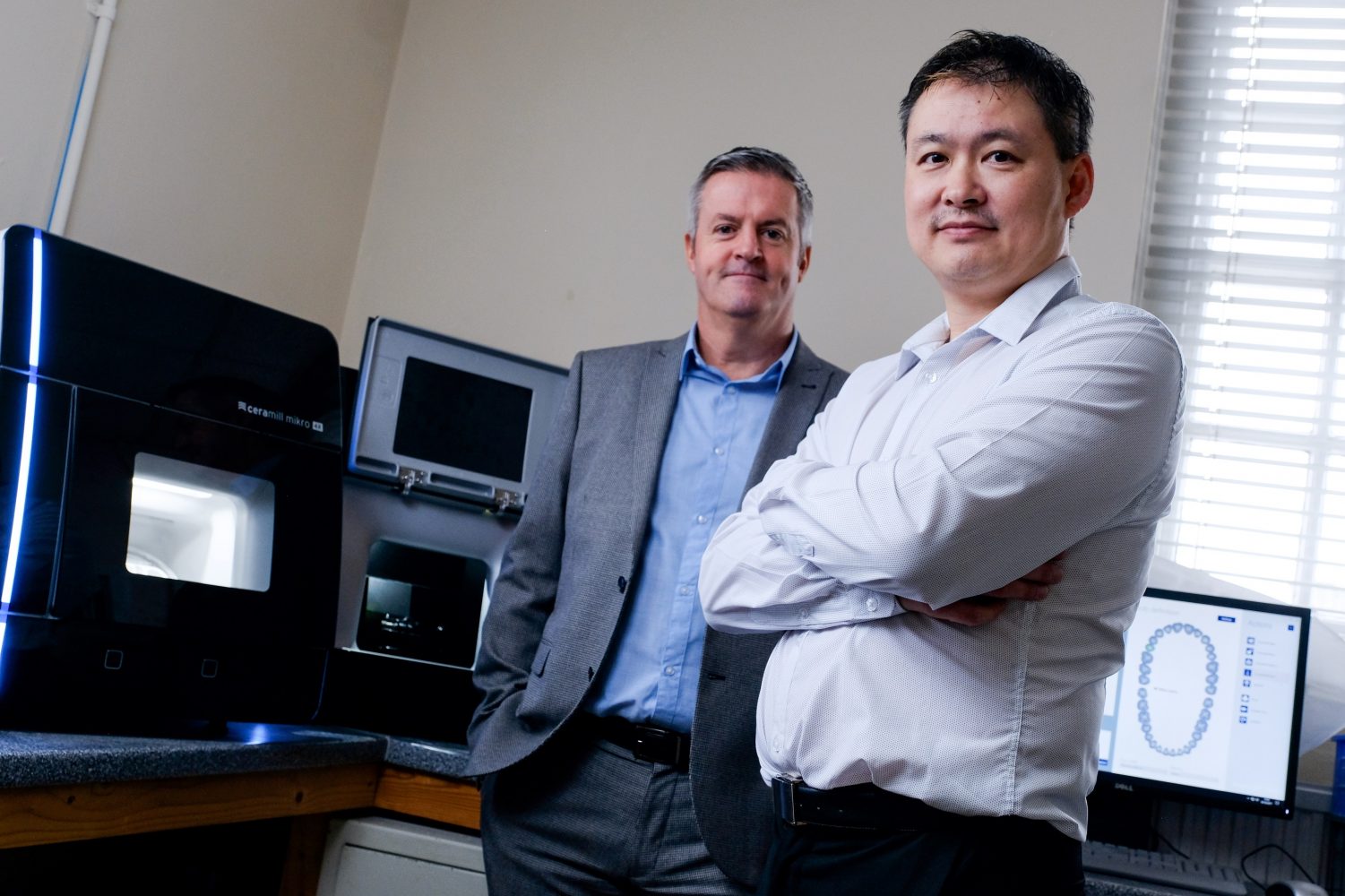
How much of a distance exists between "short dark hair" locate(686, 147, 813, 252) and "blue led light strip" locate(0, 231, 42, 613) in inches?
37.8

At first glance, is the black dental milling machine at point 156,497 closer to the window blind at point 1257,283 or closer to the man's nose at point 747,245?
the man's nose at point 747,245

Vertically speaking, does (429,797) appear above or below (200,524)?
below

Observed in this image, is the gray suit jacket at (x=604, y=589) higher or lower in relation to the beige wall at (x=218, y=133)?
lower

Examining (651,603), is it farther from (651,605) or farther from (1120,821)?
(1120,821)

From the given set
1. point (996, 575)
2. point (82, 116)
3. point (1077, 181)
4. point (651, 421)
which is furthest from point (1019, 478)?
point (82, 116)

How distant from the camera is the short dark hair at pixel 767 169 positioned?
1879 millimetres

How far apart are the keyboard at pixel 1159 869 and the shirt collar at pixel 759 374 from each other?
841 millimetres

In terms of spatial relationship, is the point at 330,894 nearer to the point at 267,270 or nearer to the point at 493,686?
the point at 493,686

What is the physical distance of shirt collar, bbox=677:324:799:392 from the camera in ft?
5.92

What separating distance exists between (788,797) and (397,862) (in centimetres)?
96

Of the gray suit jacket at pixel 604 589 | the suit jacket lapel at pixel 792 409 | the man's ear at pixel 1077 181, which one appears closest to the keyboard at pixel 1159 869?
the gray suit jacket at pixel 604 589

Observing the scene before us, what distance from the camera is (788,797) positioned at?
1.11 meters

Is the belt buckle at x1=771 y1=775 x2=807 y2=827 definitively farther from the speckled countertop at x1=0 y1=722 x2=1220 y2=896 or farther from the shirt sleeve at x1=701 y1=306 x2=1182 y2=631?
the speckled countertop at x1=0 y1=722 x2=1220 y2=896

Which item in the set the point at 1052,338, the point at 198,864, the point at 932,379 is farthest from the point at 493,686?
the point at 1052,338
